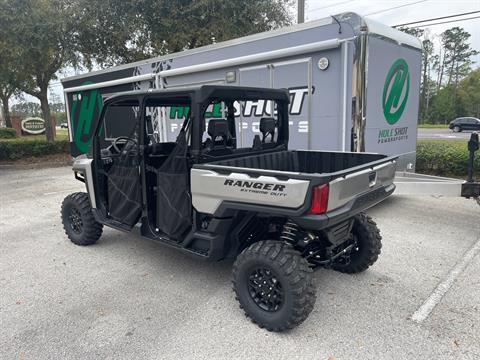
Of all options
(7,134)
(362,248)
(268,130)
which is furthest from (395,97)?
(7,134)

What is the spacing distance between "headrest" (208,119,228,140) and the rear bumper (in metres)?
1.10

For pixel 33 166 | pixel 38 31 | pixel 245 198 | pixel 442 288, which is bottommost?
pixel 442 288

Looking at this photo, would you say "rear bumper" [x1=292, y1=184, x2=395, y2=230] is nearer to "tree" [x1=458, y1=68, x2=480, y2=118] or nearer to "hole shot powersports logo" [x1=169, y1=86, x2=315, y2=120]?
"hole shot powersports logo" [x1=169, y1=86, x2=315, y2=120]

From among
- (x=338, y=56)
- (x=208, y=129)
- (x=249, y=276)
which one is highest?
(x=338, y=56)

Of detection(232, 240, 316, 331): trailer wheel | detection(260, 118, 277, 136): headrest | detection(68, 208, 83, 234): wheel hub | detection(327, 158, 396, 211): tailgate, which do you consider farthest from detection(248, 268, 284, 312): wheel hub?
detection(68, 208, 83, 234): wheel hub

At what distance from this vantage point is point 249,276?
296 cm

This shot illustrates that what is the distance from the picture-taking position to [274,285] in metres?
2.85

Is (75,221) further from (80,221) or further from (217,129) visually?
(217,129)

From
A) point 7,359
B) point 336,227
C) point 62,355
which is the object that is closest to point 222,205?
point 336,227

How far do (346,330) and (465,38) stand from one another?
6434cm

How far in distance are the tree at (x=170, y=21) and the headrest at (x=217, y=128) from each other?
1014cm

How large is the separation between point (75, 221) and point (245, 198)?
2.96 metres

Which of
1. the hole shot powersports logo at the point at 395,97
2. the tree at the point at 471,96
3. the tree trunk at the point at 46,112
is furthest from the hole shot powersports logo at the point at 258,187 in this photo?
the tree at the point at 471,96

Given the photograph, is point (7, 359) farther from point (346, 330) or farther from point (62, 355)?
point (346, 330)
